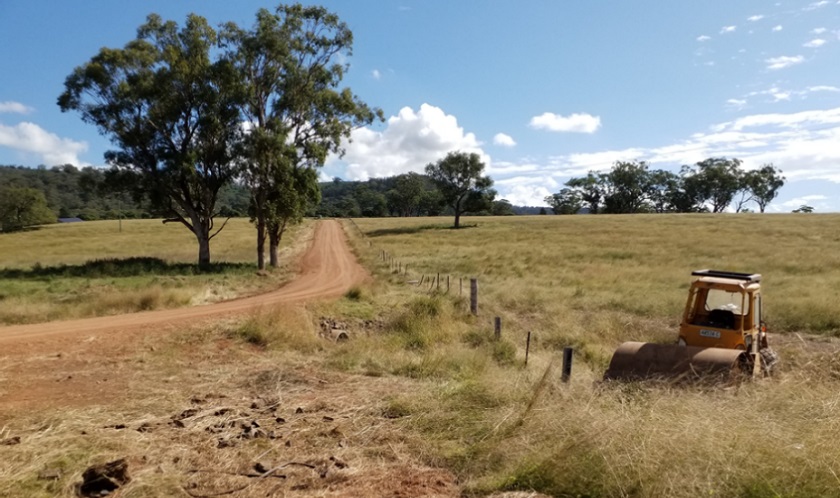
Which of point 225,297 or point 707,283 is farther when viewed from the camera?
point 225,297

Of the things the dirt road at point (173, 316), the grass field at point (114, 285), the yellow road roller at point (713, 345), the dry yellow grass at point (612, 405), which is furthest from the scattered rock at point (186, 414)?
the grass field at point (114, 285)

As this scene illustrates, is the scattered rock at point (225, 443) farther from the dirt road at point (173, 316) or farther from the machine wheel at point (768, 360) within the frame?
the machine wheel at point (768, 360)

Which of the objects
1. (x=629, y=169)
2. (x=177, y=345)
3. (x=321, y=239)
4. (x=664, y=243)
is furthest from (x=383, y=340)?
(x=629, y=169)

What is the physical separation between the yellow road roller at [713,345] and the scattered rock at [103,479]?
6.98 metres

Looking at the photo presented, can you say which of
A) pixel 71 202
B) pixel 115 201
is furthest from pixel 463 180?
pixel 71 202

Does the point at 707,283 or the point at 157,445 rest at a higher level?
the point at 707,283

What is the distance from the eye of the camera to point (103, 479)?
4.95 m

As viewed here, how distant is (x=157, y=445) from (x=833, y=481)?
6.21 meters

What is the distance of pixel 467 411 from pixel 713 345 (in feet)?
18.2

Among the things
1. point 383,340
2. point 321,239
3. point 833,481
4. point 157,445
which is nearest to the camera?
point 833,481

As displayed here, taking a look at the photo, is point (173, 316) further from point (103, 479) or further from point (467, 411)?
point (467, 411)

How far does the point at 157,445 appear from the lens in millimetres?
6051

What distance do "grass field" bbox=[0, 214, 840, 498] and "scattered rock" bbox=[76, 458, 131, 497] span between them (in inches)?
6.2

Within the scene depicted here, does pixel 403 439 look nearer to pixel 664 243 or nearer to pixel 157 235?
pixel 664 243
